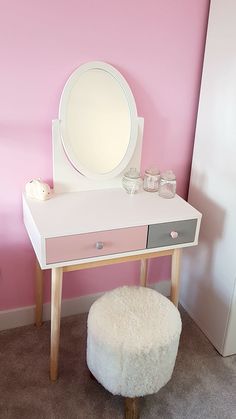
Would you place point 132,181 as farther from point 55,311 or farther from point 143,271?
point 55,311

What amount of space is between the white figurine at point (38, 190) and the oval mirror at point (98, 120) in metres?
0.16

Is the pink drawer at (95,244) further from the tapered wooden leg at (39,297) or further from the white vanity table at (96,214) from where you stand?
the tapered wooden leg at (39,297)

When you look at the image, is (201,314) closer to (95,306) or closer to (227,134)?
(95,306)

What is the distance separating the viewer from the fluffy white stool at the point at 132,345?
133 centimetres

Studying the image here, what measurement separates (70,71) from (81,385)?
127 centimetres

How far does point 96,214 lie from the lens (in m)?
1.50

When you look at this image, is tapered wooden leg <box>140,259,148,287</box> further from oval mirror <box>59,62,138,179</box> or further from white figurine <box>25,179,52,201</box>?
white figurine <box>25,179,52,201</box>

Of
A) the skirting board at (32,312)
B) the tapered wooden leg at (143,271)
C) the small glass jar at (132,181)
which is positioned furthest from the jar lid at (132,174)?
the skirting board at (32,312)

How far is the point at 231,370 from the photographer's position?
1750mm

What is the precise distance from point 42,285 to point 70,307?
265 mm

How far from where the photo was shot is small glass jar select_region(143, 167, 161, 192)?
1736 millimetres

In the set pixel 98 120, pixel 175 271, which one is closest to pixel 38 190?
pixel 98 120

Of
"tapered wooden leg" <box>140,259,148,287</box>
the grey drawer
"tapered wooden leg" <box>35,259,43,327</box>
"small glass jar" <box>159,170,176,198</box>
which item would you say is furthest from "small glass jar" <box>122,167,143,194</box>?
"tapered wooden leg" <box>35,259,43,327</box>

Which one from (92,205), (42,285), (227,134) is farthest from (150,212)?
(42,285)
